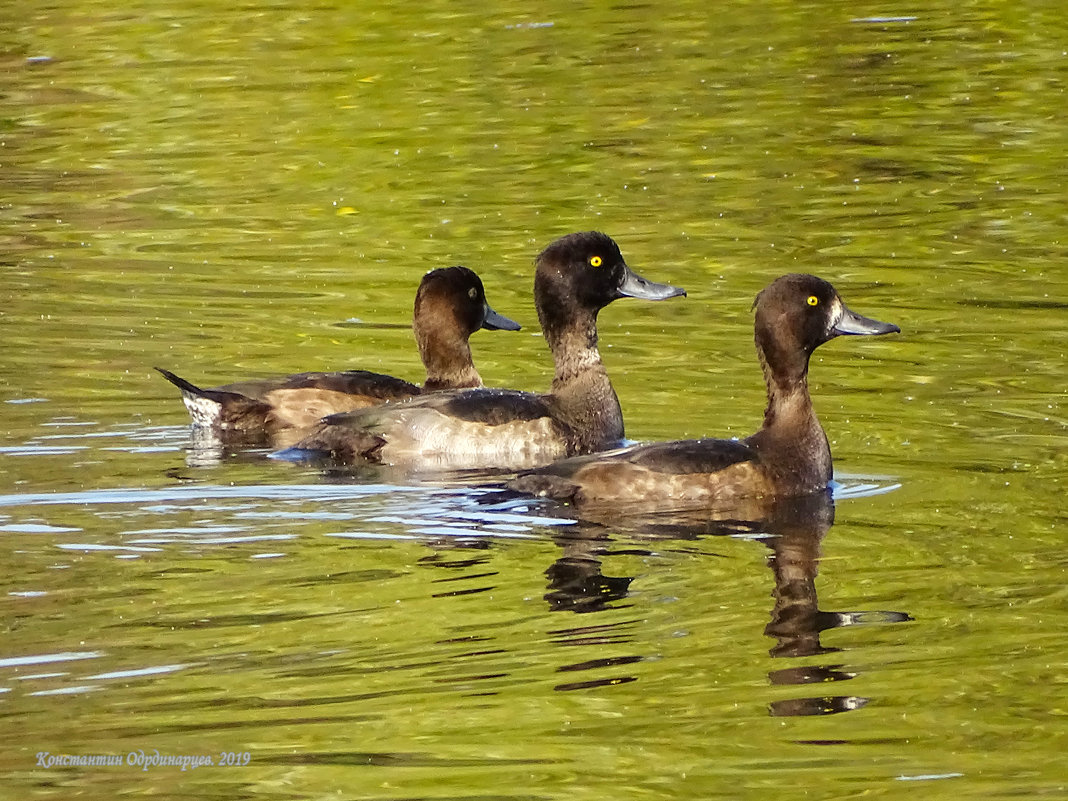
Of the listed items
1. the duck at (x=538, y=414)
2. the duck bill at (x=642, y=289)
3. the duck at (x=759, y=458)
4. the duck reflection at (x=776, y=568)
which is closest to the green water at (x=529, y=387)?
the duck reflection at (x=776, y=568)

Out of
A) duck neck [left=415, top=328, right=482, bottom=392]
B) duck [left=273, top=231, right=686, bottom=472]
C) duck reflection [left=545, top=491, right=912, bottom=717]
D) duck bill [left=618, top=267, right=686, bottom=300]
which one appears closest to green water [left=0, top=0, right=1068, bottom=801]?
duck reflection [left=545, top=491, right=912, bottom=717]

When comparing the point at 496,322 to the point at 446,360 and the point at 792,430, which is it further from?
the point at 792,430

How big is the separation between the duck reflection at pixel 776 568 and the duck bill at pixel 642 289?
7.72ft

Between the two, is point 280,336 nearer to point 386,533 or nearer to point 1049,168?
point 386,533

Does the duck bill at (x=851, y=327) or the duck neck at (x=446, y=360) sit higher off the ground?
the duck bill at (x=851, y=327)

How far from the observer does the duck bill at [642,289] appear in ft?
38.9

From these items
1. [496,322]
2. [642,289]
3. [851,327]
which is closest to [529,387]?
[496,322]

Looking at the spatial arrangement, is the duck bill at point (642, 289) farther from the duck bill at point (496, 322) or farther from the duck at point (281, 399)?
the duck at point (281, 399)

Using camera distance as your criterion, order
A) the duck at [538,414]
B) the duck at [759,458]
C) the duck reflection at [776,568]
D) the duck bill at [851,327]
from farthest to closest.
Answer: the duck at [538,414] < the duck bill at [851,327] < the duck at [759,458] < the duck reflection at [776,568]

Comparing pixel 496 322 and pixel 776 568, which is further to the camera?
pixel 496 322

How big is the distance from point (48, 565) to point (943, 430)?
4.82 metres

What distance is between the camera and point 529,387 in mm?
12945

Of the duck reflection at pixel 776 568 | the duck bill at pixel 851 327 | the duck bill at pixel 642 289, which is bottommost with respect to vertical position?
the duck reflection at pixel 776 568

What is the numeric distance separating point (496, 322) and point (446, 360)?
1.57 ft
